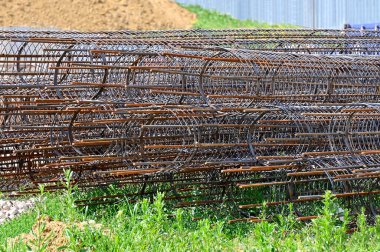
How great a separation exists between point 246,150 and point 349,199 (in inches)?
43.8

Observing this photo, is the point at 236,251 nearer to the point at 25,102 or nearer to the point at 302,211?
the point at 302,211

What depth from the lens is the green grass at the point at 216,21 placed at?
35531 millimetres

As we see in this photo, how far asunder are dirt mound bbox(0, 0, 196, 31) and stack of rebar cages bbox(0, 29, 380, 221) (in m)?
24.4

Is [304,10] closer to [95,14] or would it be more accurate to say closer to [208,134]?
[95,14]

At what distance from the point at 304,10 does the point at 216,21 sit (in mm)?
5090

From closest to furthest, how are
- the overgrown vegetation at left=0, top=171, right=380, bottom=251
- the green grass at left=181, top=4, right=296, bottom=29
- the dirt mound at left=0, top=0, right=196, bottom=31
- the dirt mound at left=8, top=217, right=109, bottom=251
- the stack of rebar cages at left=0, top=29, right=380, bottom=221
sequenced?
the overgrown vegetation at left=0, top=171, right=380, bottom=251 → the dirt mound at left=8, top=217, right=109, bottom=251 → the stack of rebar cages at left=0, top=29, right=380, bottom=221 → the dirt mound at left=0, top=0, right=196, bottom=31 → the green grass at left=181, top=4, right=296, bottom=29

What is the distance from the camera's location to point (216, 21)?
37312 millimetres

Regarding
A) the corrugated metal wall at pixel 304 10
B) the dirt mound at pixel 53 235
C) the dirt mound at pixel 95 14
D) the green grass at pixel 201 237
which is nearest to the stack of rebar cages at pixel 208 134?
the green grass at pixel 201 237

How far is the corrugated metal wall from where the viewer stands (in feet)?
100

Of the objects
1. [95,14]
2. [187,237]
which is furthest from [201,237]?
[95,14]

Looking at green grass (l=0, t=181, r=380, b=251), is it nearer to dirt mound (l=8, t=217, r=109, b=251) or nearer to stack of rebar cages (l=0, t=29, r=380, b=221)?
dirt mound (l=8, t=217, r=109, b=251)

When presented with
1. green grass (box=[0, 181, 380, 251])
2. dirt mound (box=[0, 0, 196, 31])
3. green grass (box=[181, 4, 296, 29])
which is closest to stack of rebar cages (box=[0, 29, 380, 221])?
green grass (box=[0, 181, 380, 251])

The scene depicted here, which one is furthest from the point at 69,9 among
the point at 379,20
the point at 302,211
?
the point at 302,211

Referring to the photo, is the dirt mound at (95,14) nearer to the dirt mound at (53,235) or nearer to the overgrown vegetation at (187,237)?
the dirt mound at (53,235)
